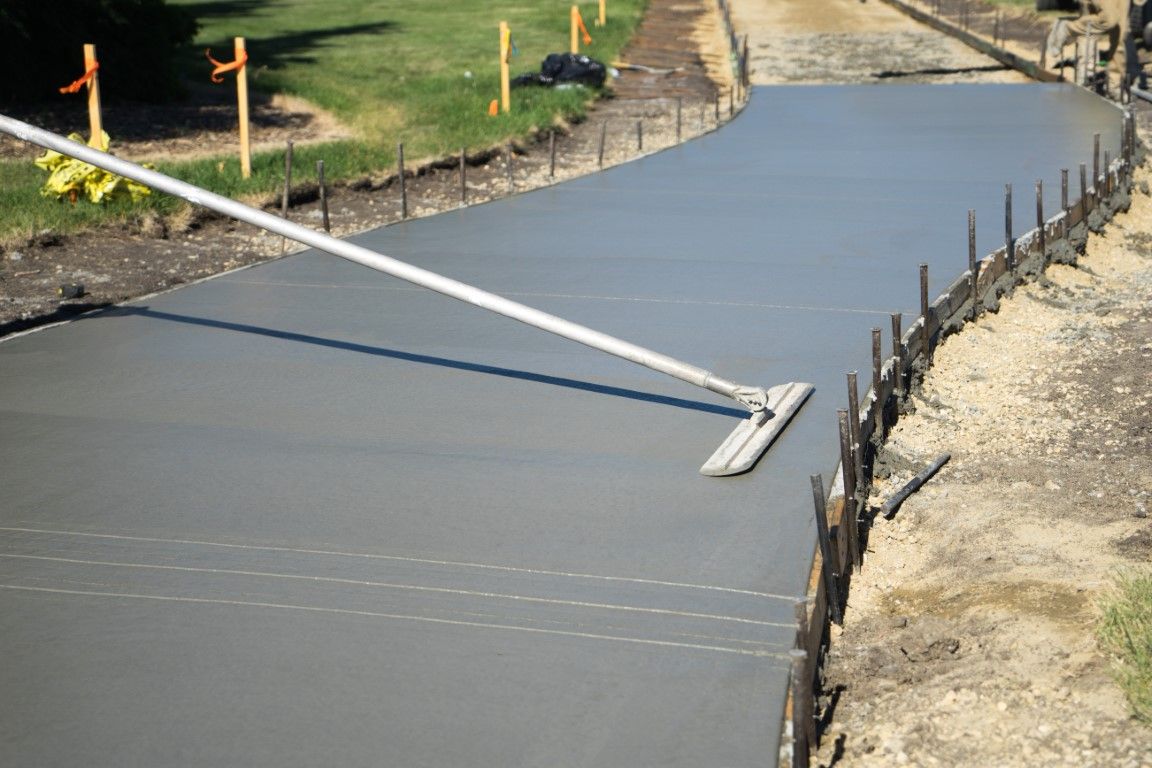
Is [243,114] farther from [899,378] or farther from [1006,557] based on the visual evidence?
[1006,557]

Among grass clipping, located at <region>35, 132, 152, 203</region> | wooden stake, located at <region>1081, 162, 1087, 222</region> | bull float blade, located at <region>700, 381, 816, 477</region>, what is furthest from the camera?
grass clipping, located at <region>35, 132, 152, 203</region>

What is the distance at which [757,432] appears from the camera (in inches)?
334

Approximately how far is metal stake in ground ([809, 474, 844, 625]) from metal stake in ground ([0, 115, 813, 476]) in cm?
154

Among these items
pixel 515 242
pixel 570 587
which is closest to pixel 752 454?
pixel 570 587

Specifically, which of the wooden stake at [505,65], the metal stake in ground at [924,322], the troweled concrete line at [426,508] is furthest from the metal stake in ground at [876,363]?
the wooden stake at [505,65]

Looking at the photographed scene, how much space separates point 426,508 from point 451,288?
1.83 metres

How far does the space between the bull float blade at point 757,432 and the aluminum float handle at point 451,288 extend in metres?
0.11

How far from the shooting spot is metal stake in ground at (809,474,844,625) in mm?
6098

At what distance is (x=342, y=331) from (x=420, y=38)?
82.2ft

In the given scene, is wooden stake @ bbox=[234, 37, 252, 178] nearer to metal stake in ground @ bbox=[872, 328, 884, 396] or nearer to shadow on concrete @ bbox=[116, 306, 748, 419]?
shadow on concrete @ bbox=[116, 306, 748, 419]

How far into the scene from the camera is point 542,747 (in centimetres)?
530

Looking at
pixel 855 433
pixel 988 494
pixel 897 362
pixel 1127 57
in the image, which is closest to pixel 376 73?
pixel 1127 57

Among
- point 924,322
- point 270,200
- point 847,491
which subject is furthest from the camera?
point 270,200

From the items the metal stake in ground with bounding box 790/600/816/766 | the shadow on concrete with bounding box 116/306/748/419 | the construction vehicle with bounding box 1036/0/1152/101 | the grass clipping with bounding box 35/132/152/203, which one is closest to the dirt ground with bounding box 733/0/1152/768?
the metal stake in ground with bounding box 790/600/816/766
